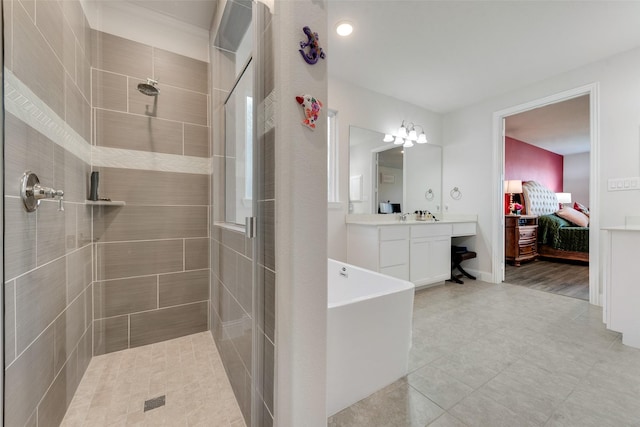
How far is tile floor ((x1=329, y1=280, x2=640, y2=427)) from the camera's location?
3.85ft

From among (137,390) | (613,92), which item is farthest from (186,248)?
(613,92)

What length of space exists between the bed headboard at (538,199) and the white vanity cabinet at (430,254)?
297 centimetres

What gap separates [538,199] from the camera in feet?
17.3

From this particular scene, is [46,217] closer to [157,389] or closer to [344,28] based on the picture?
[157,389]

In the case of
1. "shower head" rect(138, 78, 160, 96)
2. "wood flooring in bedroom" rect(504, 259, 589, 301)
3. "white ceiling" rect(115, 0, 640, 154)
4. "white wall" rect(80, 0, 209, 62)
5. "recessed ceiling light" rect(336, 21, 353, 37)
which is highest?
"recessed ceiling light" rect(336, 21, 353, 37)

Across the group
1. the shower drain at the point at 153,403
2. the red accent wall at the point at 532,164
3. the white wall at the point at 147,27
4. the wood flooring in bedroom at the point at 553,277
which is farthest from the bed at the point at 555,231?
the shower drain at the point at 153,403

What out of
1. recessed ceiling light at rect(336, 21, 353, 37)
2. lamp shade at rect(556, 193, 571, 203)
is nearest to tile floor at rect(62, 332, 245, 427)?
recessed ceiling light at rect(336, 21, 353, 37)

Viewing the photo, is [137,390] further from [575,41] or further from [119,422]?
[575,41]

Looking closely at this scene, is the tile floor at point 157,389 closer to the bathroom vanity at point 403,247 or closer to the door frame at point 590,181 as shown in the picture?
the bathroom vanity at point 403,247

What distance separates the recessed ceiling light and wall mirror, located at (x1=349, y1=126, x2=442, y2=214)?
0.98 meters

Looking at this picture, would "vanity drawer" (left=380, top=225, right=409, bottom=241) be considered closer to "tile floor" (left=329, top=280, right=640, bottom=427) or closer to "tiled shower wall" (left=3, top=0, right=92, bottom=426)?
"tile floor" (left=329, top=280, right=640, bottom=427)

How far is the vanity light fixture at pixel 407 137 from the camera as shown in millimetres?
3377

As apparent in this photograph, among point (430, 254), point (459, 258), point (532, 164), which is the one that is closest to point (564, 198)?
point (532, 164)

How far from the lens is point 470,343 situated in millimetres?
1813
